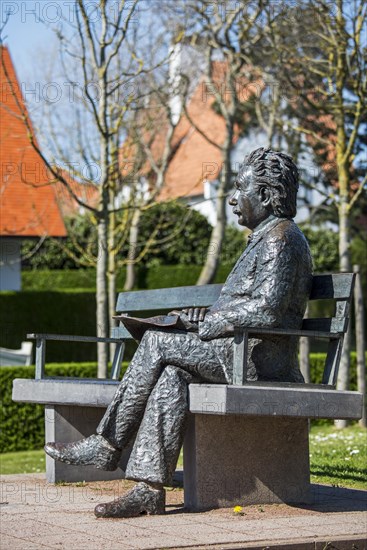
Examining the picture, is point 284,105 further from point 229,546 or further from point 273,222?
point 229,546

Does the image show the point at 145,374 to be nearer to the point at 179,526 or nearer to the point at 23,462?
the point at 179,526

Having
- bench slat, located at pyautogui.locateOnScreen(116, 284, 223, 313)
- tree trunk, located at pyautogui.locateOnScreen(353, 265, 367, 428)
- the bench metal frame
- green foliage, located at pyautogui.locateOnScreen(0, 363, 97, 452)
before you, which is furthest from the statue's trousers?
tree trunk, located at pyautogui.locateOnScreen(353, 265, 367, 428)

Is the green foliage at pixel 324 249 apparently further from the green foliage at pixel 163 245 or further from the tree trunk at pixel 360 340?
the tree trunk at pixel 360 340

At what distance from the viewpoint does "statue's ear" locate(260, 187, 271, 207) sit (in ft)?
18.7

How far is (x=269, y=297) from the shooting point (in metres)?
5.25

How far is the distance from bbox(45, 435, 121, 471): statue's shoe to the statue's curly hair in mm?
1596

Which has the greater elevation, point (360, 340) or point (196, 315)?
point (196, 315)

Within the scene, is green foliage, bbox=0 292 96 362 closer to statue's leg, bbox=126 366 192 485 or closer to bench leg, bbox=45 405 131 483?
bench leg, bbox=45 405 131 483

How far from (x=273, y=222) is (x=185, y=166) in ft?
94.0

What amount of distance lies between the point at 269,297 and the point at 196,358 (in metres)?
0.50

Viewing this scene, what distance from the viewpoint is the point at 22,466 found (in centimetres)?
979

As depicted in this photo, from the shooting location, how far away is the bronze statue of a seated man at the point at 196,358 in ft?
17.0

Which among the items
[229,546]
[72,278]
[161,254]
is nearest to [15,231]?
[72,278]

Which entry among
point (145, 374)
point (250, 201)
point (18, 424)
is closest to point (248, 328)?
point (145, 374)
